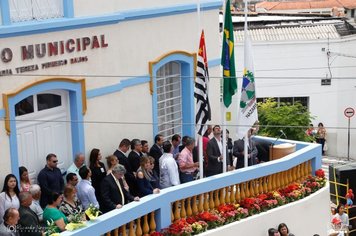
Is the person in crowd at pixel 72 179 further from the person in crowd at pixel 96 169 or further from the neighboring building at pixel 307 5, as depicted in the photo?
the neighboring building at pixel 307 5

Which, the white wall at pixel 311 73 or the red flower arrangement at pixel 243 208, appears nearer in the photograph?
the red flower arrangement at pixel 243 208

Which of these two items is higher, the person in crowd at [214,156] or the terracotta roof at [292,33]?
the terracotta roof at [292,33]

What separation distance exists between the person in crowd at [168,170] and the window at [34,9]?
2.79 meters

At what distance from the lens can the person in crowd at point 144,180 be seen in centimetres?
1205

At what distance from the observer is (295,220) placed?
14242 mm

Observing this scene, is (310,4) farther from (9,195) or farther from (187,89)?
(9,195)

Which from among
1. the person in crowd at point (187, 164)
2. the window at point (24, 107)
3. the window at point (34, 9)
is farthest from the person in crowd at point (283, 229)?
the window at point (34, 9)

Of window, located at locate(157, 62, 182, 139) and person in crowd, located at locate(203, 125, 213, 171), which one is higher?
window, located at locate(157, 62, 182, 139)

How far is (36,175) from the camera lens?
12406mm

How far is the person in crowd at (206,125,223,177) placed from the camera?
45.5ft

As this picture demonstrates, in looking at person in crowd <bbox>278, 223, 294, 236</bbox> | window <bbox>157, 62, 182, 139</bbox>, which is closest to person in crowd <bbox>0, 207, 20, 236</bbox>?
person in crowd <bbox>278, 223, 294, 236</bbox>

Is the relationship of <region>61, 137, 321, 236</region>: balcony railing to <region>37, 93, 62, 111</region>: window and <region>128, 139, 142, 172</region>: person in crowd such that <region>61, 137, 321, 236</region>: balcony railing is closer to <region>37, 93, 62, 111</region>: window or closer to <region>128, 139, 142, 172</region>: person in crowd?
<region>128, 139, 142, 172</region>: person in crowd

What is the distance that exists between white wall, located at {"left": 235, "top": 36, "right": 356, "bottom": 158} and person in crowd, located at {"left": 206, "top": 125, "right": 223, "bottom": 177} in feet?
61.8

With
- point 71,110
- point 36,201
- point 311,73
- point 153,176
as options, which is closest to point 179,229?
point 153,176
